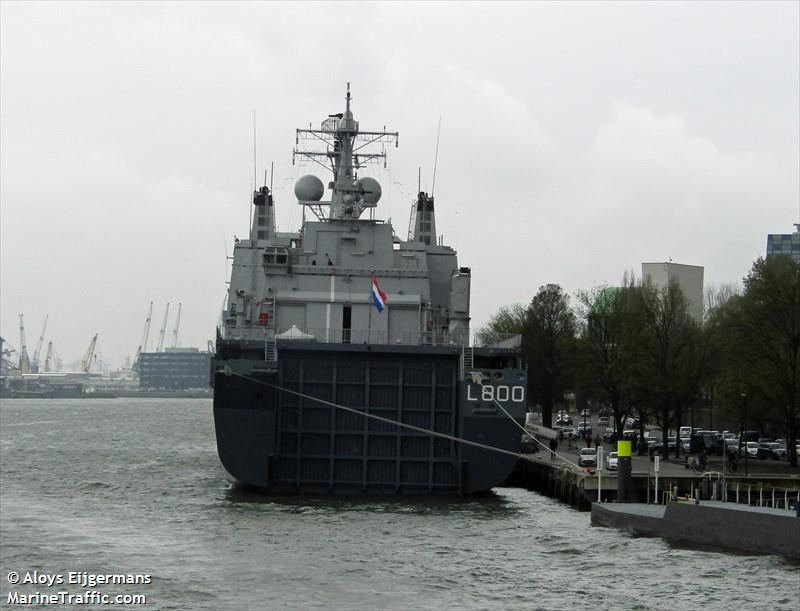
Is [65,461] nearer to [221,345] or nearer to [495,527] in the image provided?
[221,345]

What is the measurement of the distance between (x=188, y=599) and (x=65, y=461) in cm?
3843

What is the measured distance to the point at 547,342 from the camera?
3346 inches

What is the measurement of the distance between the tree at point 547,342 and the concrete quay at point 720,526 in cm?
4776

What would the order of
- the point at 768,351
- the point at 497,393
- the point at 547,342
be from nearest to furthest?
1. the point at 497,393
2. the point at 768,351
3. the point at 547,342

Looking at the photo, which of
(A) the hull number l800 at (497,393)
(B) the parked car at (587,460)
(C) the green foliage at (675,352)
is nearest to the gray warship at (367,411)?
(A) the hull number l800 at (497,393)

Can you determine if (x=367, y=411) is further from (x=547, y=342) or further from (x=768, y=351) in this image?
(x=547, y=342)

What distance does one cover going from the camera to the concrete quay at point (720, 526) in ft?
99.5

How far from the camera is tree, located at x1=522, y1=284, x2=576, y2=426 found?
83.4 metres

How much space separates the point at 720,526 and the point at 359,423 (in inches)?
519

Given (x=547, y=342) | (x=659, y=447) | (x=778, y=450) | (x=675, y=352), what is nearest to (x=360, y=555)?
(x=675, y=352)

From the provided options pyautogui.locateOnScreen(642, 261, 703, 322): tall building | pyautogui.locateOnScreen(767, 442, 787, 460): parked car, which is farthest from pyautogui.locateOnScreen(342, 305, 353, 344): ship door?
pyautogui.locateOnScreen(642, 261, 703, 322): tall building

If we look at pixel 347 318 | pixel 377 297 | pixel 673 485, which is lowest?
pixel 673 485

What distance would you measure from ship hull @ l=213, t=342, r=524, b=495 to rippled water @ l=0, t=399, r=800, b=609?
100 centimetres

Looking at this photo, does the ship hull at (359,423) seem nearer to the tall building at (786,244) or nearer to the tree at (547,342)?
the tree at (547,342)
